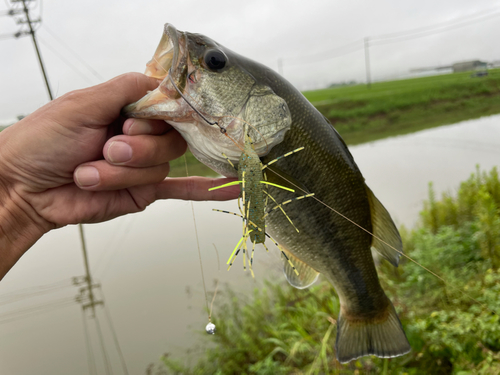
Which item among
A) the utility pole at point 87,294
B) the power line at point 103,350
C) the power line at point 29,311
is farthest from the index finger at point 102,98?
the power line at point 29,311

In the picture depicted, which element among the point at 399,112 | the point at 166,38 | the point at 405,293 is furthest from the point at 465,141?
the point at 166,38

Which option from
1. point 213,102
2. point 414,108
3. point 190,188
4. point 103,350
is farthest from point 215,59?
point 414,108

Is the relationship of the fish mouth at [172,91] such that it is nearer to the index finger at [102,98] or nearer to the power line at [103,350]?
the index finger at [102,98]

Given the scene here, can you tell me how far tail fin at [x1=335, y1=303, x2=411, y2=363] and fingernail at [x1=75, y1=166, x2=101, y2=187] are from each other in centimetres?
154

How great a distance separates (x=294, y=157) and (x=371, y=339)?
1.12 metres

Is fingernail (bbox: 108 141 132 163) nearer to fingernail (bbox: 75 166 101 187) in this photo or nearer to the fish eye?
fingernail (bbox: 75 166 101 187)

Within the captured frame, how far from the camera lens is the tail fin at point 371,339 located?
5.25ft

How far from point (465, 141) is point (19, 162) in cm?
1312

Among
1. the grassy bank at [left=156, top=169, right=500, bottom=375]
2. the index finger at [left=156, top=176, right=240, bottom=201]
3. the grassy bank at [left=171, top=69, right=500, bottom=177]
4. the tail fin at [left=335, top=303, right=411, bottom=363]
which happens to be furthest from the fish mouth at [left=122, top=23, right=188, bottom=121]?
the grassy bank at [left=171, top=69, right=500, bottom=177]

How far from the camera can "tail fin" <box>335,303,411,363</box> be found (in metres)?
1.60

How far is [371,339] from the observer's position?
65.6 inches

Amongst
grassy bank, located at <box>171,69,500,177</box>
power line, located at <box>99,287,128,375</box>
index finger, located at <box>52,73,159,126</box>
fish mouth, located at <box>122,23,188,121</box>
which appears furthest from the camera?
grassy bank, located at <box>171,69,500,177</box>

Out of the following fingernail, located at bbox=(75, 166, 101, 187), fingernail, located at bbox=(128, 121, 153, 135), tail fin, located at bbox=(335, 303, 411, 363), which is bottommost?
tail fin, located at bbox=(335, 303, 411, 363)

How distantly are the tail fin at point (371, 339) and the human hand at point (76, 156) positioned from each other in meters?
1.37
